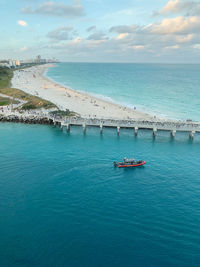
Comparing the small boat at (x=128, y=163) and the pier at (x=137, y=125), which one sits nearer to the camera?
the small boat at (x=128, y=163)

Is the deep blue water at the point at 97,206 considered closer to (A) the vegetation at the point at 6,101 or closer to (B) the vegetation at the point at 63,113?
(B) the vegetation at the point at 63,113

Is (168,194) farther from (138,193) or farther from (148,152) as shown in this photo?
(148,152)

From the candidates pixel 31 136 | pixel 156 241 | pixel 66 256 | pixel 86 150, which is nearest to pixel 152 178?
pixel 156 241

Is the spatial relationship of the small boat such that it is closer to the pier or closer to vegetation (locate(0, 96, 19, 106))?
the pier

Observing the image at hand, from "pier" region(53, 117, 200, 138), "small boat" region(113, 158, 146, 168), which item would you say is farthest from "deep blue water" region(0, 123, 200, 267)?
"pier" region(53, 117, 200, 138)

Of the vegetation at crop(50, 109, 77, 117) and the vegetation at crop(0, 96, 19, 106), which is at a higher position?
the vegetation at crop(0, 96, 19, 106)

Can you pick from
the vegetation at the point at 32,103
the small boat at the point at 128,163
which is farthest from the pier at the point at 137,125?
the small boat at the point at 128,163
